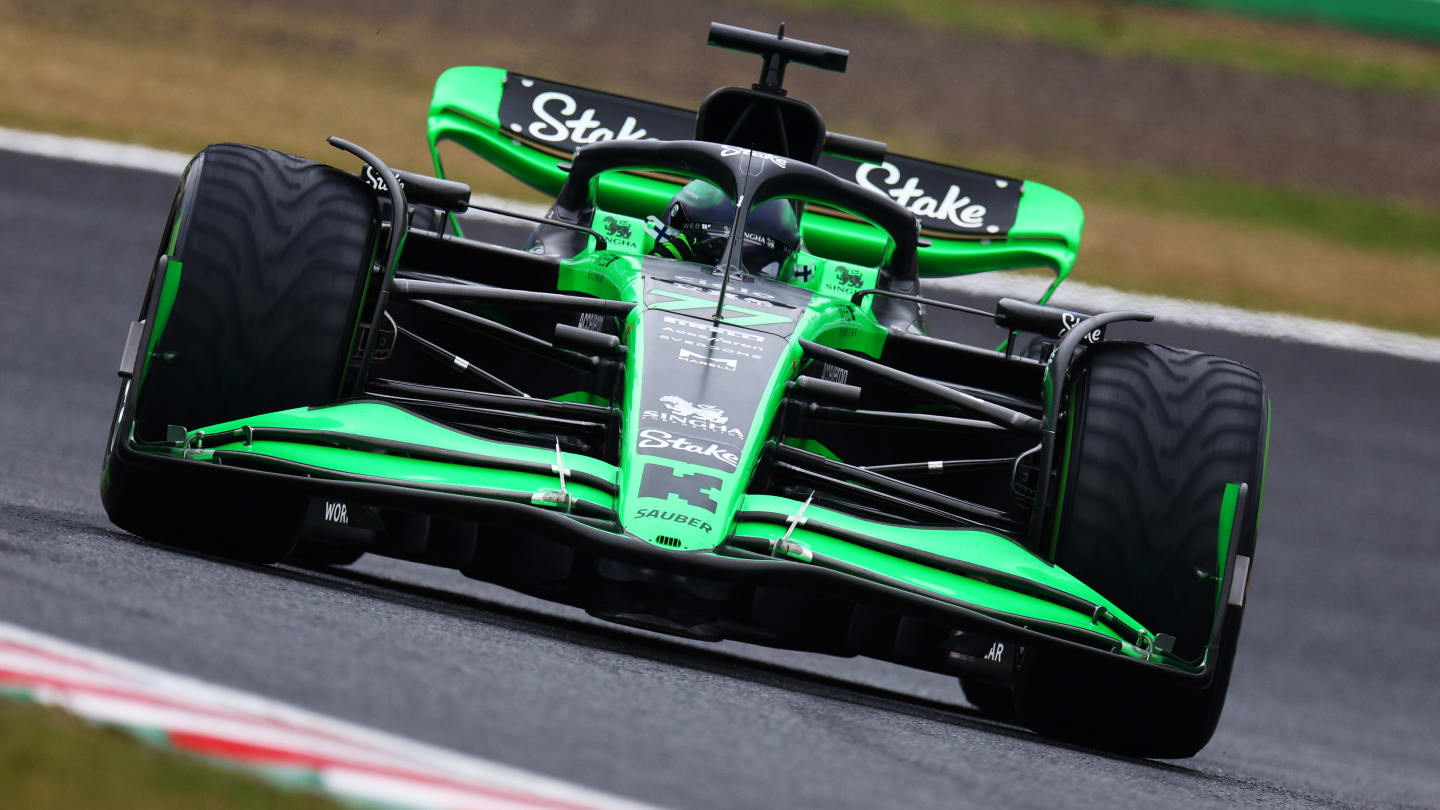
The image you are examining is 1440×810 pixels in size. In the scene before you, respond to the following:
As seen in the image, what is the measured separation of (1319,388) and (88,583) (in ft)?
33.2

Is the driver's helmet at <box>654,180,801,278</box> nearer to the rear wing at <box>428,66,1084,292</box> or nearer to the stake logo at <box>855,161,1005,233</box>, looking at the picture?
the rear wing at <box>428,66,1084,292</box>

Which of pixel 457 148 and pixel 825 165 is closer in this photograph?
pixel 825 165

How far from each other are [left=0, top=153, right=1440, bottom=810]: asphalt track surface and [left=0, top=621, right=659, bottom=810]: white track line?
104 mm

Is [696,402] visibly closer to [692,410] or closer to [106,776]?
[692,410]

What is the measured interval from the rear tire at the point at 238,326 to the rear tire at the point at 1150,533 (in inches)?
80.0

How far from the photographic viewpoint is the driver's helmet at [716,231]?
6.59m

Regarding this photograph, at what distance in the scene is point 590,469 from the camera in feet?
15.8

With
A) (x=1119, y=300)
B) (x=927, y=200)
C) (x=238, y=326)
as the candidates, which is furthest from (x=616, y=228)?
(x=1119, y=300)

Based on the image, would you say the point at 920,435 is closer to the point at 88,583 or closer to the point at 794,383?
the point at 794,383

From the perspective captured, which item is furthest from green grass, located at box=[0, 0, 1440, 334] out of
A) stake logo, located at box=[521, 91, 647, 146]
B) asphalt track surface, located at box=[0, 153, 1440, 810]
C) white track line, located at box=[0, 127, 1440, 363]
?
stake logo, located at box=[521, 91, 647, 146]

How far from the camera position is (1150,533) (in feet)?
16.2

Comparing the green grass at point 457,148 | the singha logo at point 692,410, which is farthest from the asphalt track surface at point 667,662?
the green grass at point 457,148

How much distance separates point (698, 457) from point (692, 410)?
0.22 metres

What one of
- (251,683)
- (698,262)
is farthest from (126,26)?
(251,683)
